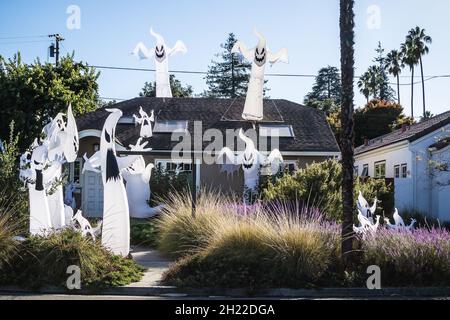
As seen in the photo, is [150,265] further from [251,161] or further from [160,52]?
[160,52]

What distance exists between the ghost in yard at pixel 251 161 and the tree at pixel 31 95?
776cm

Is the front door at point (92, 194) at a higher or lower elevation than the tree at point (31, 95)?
lower

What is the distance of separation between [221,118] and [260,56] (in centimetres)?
A: 378

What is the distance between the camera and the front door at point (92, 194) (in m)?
22.0

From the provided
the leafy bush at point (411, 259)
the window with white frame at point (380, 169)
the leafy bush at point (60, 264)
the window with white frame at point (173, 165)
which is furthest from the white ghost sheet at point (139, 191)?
the window with white frame at point (380, 169)

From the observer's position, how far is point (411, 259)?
31.1 feet

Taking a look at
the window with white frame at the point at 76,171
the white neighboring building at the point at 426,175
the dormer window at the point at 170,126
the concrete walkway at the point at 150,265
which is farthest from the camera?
the dormer window at the point at 170,126

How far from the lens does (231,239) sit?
33.0ft

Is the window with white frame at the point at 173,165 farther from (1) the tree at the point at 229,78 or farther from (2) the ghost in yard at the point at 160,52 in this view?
(1) the tree at the point at 229,78

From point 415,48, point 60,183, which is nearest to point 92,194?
point 60,183

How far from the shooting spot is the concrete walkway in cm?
959

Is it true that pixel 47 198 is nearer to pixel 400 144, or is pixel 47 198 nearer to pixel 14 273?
pixel 14 273

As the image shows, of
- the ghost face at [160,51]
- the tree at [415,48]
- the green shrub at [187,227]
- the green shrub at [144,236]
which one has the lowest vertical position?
the green shrub at [144,236]

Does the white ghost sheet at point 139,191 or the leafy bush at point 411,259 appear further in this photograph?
the white ghost sheet at point 139,191
